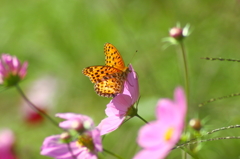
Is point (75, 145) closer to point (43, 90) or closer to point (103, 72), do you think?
point (103, 72)

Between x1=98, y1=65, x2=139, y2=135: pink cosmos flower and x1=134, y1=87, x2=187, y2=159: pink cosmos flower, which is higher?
x1=98, y1=65, x2=139, y2=135: pink cosmos flower

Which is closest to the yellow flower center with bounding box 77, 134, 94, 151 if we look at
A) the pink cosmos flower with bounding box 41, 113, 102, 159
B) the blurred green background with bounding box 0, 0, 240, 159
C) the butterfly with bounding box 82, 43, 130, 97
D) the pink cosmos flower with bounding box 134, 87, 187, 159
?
the pink cosmos flower with bounding box 41, 113, 102, 159

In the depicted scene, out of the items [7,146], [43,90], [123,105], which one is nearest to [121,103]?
[123,105]

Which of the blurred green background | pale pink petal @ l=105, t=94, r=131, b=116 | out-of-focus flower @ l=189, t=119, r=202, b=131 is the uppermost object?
the blurred green background

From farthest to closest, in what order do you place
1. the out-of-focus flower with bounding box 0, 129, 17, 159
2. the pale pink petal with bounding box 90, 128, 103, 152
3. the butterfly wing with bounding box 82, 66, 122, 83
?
1. the out-of-focus flower with bounding box 0, 129, 17, 159
2. the butterfly wing with bounding box 82, 66, 122, 83
3. the pale pink petal with bounding box 90, 128, 103, 152

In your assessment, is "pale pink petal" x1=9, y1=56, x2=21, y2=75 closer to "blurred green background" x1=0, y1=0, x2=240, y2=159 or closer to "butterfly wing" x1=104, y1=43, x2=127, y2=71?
"butterfly wing" x1=104, y1=43, x2=127, y2=71

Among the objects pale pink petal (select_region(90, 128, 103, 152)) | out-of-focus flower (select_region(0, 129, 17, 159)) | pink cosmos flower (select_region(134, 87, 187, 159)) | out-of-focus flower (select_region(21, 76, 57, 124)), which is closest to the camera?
pink cosmos flower (select_region(134, 87, 187, 159))

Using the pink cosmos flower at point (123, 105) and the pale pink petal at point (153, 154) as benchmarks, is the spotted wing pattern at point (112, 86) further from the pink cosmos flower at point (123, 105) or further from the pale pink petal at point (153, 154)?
the pale pink petal at point (153, 154)
